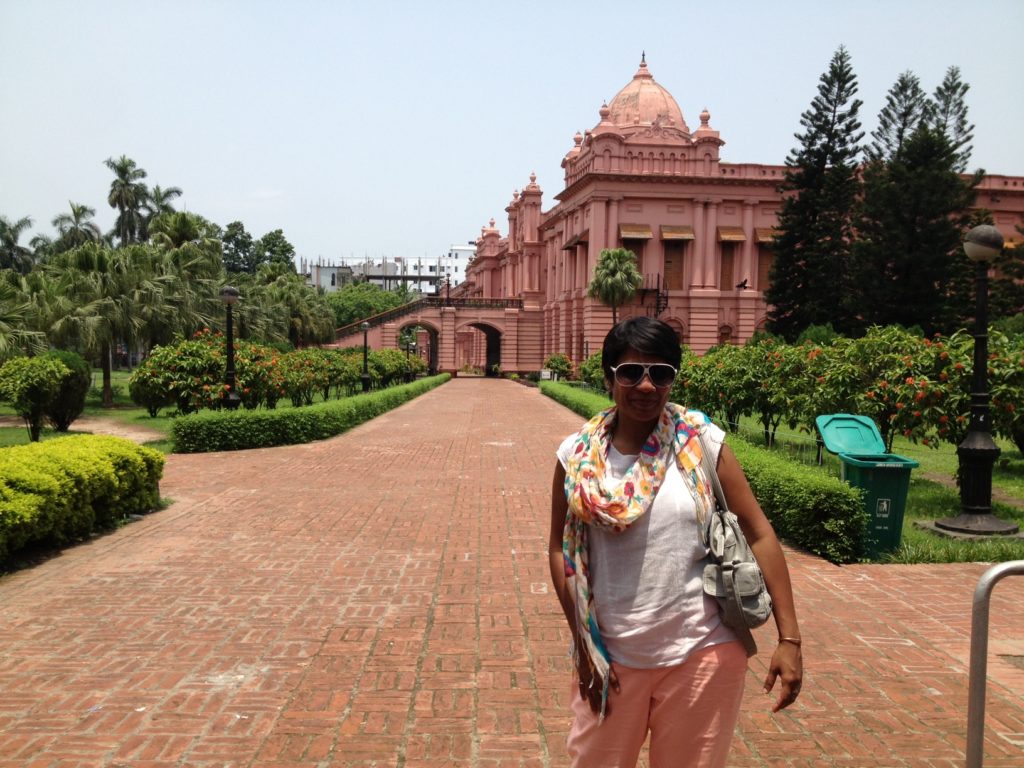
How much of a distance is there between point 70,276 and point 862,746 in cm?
2737

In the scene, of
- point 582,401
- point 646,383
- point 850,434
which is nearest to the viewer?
point 646,383

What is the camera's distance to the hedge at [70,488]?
6.46m

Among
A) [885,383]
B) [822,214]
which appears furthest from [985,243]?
[822,214]

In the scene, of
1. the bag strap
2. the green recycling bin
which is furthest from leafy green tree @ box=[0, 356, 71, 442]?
the bag strap

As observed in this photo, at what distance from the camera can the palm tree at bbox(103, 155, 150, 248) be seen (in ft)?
178

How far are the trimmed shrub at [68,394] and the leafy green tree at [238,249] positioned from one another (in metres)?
70.3

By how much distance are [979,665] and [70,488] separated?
695cm

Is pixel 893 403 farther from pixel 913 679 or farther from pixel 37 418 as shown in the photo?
pixel 37 418

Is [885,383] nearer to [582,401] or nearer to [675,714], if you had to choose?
[675,714]

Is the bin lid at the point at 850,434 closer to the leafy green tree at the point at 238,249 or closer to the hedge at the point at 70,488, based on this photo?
the hedge at the point at 70,488

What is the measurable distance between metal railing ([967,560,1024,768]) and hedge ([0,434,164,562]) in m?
6.31

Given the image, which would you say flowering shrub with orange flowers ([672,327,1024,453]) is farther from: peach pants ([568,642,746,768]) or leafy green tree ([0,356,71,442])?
leafy green tree ([0,356,71,442])

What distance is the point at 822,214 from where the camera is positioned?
36.4m

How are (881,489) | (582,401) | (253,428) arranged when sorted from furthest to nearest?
(582,401) → (253,428) → (881,489)
